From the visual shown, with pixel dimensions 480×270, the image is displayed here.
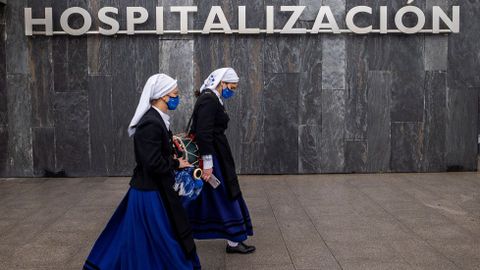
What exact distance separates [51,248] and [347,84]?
256 inches

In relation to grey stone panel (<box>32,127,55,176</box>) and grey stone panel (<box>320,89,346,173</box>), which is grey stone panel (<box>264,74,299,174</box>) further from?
grey stone panel (<box>32,127,55,176</box>)

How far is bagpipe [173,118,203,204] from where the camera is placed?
183 inches

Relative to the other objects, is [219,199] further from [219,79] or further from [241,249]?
[219,79]

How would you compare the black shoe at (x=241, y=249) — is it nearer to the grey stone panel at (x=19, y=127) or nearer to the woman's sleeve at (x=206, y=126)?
the woman's sleeve at (x=206, y=126)

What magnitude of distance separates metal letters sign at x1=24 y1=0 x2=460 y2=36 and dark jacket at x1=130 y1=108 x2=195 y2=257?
6.39 metres

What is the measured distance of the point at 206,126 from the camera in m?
5.49

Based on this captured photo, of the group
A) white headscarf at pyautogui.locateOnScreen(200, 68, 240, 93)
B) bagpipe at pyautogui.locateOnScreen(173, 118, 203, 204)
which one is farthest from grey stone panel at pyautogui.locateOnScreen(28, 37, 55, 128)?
bagpipe at pyautogui.locateOnScreen(173, 118, 203, 204)

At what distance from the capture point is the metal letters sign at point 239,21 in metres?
10.5

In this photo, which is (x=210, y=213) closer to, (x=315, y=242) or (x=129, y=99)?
(x=315, y=242)

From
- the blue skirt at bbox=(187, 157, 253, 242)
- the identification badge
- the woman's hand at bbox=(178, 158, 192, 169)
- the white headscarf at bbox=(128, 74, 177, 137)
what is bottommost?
the blue skirt at bbox=(187, 157, 253, 242)

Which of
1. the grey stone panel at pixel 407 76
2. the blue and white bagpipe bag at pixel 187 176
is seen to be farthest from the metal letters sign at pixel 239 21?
the blue and white bagpipe bag at pixel 187 176

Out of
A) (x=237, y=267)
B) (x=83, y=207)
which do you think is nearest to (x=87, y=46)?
(x=83, y=207)

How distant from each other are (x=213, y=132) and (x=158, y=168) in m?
1.58

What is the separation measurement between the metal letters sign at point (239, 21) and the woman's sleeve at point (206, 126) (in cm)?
519
